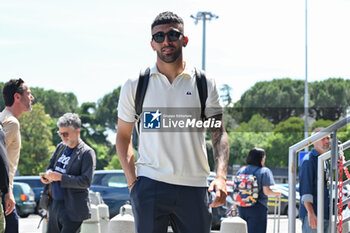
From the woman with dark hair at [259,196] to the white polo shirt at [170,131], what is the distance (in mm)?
4784

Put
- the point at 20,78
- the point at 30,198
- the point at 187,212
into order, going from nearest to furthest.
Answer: the point at 187,212
the point at 20,78
the point at 30,198

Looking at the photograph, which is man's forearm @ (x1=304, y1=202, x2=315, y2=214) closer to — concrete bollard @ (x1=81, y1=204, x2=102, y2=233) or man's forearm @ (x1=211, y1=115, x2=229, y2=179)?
man's forearm @ (x1=211, y1=115, x2=229, y2=179)

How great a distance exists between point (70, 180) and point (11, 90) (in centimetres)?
115

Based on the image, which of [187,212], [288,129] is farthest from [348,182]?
[288,129]

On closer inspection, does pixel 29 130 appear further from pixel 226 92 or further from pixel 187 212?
pixel 187 212

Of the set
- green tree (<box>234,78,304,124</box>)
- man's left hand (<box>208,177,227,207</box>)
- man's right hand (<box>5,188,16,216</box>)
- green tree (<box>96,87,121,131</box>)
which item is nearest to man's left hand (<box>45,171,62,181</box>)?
man's right hand (<box>5,188,16,216</box>)

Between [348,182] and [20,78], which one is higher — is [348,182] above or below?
below

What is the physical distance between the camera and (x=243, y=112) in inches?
3875

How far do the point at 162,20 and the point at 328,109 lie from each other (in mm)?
93381

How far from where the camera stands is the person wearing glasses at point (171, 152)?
382 centimetres

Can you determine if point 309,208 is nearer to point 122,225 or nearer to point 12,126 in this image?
point 122,225

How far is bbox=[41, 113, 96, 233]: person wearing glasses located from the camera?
21.5 ft

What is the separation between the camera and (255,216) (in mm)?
8633

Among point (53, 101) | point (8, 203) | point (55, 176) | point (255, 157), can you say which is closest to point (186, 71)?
point (8, 203)
